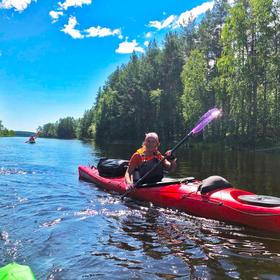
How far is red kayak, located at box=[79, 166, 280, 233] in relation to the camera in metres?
6.70

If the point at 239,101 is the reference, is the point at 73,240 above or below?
below

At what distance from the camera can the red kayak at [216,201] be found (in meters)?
6.70

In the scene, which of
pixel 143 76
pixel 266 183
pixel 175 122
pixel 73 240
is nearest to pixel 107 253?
pixel 73 240

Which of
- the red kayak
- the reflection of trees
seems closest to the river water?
the reflection of trees

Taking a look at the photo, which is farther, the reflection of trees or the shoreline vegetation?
the shoreline vegetation

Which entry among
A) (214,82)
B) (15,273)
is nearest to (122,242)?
(15,273)

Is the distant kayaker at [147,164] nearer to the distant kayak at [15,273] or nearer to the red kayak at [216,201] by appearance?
the red kayak at [216,201]

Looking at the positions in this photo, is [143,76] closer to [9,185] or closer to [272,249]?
[9,185]

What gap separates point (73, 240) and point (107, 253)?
852 millimetres

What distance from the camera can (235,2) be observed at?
3684 centimetres

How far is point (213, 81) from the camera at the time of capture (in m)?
40.0

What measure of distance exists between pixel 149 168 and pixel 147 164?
0.11m

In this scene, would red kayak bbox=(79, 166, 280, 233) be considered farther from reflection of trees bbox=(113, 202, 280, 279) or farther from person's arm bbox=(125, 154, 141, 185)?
person's arm bbox=(125, 154, 141, 185)

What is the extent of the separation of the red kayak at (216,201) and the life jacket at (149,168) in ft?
0.98
